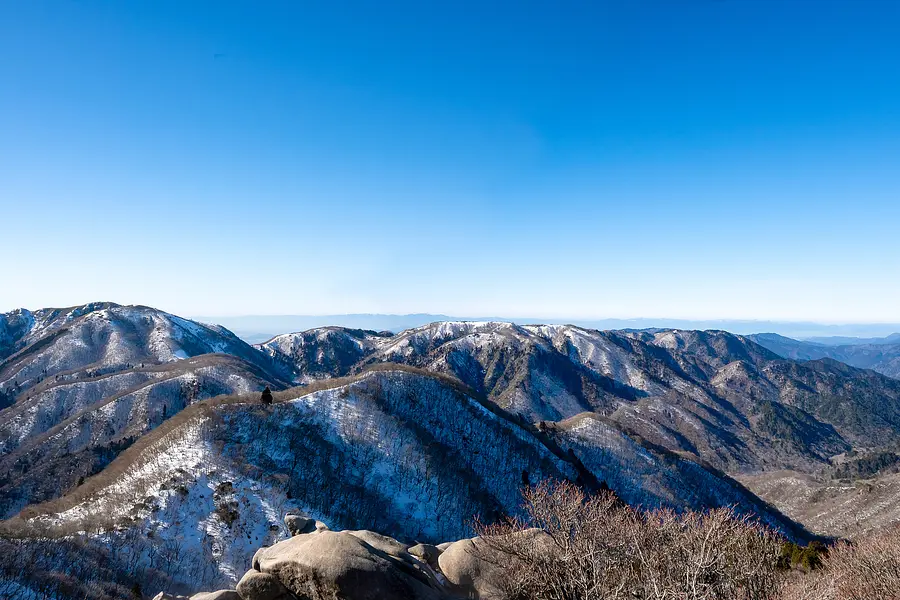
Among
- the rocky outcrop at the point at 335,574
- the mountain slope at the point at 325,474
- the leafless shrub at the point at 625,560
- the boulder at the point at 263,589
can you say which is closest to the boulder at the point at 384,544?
the rocky outcrop at the point at 335,574

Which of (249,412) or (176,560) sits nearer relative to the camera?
(176,560)

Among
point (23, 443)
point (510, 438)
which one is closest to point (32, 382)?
point (23, 443)

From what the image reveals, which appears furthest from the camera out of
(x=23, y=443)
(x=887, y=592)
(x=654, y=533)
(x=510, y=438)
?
(x=23, y=443)

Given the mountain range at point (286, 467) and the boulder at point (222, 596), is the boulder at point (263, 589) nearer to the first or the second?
the boulder at point (222, 596)

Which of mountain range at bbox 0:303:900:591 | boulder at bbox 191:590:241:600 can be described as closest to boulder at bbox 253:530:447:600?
boulder at bbox 191:590:241:600

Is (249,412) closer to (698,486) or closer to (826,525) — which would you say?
(698,486)

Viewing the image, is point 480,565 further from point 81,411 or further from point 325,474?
point 81,411
